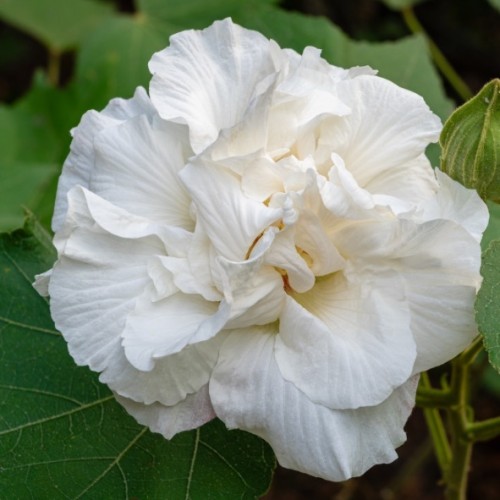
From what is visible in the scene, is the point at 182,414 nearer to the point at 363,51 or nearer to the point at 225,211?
the point at 225,211

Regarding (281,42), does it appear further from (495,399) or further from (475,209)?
(495,399)

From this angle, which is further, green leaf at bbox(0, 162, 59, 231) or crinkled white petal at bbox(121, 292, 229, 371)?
green leaf at bbox(0, 162, 59, 231)

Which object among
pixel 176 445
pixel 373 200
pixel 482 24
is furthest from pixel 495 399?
pixel 373 200

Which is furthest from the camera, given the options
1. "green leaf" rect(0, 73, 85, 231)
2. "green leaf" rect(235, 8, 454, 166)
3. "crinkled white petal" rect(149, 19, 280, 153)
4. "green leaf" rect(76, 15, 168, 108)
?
"green leaf" rect(0, 73, 85, 231)

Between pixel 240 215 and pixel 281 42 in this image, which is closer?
pixel 240 215

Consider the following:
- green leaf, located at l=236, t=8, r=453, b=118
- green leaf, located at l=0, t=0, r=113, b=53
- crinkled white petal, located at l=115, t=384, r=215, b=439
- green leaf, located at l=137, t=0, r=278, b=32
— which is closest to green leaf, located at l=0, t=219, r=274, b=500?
crinkled white petal, located at l=115, t=384, r=215, b=439

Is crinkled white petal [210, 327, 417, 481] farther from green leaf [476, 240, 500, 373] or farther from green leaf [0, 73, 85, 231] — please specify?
green leaf [0, 73, 85, 231]

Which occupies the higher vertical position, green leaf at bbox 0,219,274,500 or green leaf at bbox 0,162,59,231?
green leaf at bbox 0,219,274,500

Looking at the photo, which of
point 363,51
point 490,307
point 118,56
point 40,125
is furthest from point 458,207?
point 40,125
